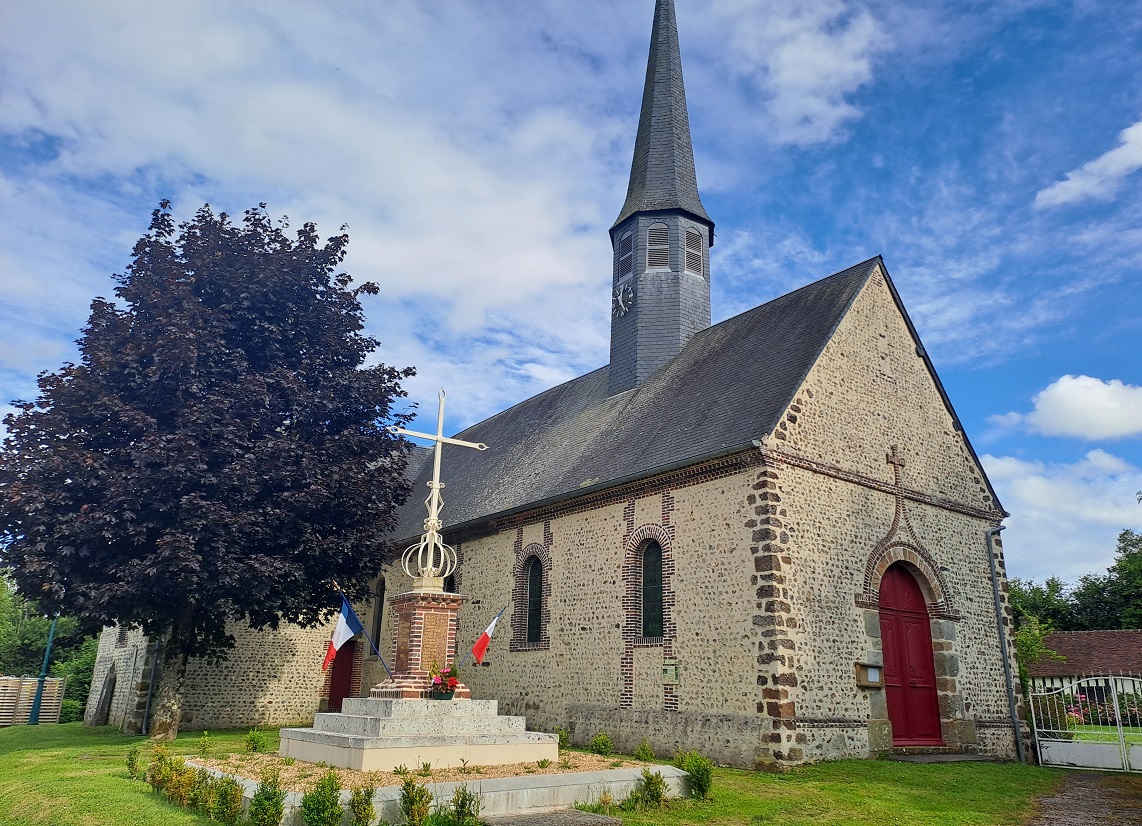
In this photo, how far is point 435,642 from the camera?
34.6ft

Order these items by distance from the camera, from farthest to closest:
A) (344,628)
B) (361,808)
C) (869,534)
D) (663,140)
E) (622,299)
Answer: (663,140), (622,299), (869,534), (344,628), (361,808)

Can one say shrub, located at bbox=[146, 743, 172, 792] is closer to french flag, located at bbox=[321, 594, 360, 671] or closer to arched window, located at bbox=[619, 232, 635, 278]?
french flag, located at bbox=[321, 594, 360, 671]

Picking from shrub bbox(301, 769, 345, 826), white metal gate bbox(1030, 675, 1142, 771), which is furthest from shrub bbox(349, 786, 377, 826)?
white metal gate bbox(1030, 675, 1142, 771)

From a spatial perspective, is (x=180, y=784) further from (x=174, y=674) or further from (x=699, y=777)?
(x=174, y=674)

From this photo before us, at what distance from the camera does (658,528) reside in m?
13.9

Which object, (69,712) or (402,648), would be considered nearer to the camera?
(402,648)

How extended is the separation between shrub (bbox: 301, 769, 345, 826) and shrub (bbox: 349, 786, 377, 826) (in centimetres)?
9

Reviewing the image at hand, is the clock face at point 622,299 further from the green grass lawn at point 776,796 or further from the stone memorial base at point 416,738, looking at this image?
the stone memorial base at point 416,738

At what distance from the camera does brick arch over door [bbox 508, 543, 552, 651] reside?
1597 cm

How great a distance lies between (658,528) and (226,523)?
7281 millimetres

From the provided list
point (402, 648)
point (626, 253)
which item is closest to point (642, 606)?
point (402, 648)

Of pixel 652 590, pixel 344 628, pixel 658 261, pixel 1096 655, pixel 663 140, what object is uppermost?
pixel 663 140

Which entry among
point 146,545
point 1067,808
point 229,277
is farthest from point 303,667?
point 1067,808

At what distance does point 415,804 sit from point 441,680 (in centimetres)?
362
